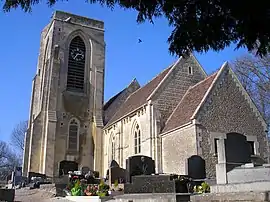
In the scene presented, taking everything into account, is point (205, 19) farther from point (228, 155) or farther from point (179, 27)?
point (228, 155)

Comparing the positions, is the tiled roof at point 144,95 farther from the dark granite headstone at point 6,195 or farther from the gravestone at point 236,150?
the dark granite headstone at point 6,195

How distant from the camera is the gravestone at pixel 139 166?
16347 mm

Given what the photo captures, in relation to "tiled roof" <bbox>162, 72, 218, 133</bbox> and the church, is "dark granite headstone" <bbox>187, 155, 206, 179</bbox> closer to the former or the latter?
the church

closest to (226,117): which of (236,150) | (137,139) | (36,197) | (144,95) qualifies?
(137,139)

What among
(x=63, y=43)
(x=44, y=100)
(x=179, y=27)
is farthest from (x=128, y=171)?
(x=63, y=43)

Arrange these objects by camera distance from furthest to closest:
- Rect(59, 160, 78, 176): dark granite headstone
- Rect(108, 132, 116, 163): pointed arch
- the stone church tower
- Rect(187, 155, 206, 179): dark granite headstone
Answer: the stone church tower, Rect(59, 160, 78, 176): dark granite headstone, Rect(108, 132, 116, 163): pointed arch, Rect(187, 155, 206, 179): dark granite headstone

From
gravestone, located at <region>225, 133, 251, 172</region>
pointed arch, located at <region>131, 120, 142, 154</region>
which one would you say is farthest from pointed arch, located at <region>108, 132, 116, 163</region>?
gravestone, located at <region>225, 133, 251, 172</region>

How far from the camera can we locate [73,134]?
31.7 metres

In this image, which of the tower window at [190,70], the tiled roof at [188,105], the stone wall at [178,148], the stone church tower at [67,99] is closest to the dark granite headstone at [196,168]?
the stone wall at [178,148]

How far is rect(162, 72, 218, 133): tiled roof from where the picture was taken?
20759mm

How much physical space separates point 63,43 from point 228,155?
1028 inches

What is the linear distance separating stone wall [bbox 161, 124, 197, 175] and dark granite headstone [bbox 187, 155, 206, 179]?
265 cm

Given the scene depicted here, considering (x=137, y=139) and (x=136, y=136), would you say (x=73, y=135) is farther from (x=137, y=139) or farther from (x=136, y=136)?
(x=137, y=139)

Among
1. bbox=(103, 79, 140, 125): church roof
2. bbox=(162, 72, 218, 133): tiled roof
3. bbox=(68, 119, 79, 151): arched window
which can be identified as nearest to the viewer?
bbox=(162, 72, 218, 133): tiled roof
